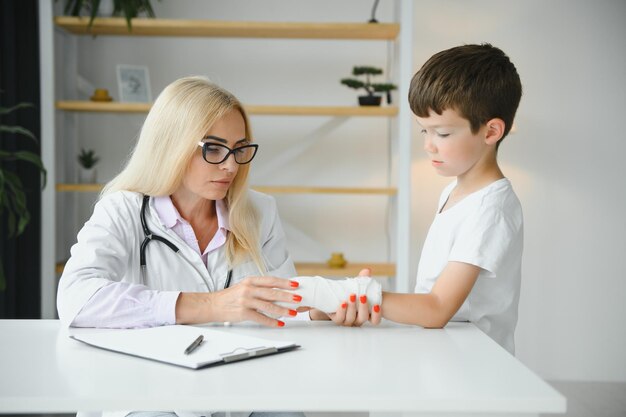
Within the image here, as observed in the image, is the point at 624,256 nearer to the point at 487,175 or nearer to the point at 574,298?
the point at 574,298

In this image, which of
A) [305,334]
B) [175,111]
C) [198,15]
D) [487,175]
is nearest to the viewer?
[305,334]

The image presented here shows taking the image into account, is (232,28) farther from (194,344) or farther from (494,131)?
(194,344)

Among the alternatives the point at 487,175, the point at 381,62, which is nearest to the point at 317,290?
the point at 487,175

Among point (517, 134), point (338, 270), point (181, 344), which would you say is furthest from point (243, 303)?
point (517, 134)

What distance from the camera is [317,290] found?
149 cm

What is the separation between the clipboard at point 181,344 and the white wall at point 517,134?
2741mm

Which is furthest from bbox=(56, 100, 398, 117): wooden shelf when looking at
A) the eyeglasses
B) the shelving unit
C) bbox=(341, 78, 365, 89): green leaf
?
the eyeglasses

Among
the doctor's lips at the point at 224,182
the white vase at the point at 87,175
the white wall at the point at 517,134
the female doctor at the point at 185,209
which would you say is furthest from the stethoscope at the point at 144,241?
the white wall at the point at 517,134

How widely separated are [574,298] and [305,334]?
3.25m

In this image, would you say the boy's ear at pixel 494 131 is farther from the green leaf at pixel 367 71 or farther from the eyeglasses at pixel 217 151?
the green leaf at pixel 367 71

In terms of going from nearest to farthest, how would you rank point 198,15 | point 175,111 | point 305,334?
point 305,334 → point 175,111 → point 198,15

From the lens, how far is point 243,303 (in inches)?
59.4

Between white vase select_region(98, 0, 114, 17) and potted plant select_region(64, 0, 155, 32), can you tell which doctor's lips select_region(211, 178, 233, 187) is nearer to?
potted plant select_region(64, 0, 155, 32)

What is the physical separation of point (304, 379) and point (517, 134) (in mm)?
3409
